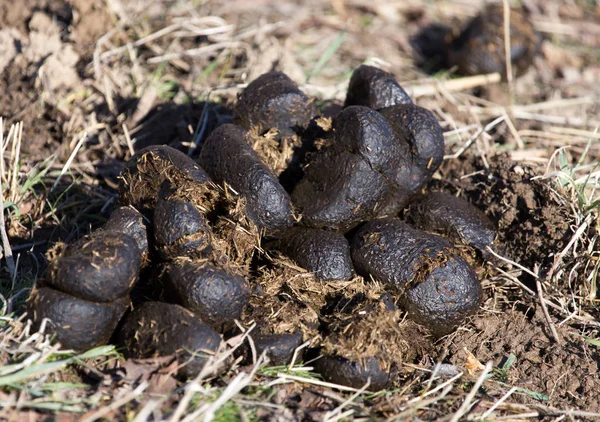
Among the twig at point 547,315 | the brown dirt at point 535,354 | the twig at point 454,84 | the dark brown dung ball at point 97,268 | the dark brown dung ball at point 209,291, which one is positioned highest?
the twig at point 454,84

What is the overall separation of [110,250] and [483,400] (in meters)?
2.30

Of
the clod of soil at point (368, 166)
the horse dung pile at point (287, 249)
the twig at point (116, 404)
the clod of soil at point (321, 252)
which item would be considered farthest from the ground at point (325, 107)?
the clod of soil at point (368, 166)

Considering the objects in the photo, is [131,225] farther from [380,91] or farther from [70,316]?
[380,91]

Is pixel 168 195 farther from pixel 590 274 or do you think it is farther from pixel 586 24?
pixel 586 24

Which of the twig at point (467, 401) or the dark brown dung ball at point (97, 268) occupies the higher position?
the dark brown dung ball at point (97, 268)

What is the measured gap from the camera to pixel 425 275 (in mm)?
3818

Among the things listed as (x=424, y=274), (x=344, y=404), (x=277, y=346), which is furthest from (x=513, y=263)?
(x=277, y=346)

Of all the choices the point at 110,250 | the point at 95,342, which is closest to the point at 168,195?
the point at 110,250

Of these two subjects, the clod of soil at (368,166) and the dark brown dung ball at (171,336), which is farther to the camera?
the clod of soil at (368,166)

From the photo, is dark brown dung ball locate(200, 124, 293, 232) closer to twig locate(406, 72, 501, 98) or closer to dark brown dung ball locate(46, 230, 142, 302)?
dark brown dung ball locate(46, 230, 142, 302)

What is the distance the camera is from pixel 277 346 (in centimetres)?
344

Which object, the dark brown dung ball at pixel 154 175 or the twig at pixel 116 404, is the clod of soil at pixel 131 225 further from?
the twig at pixel 116 404

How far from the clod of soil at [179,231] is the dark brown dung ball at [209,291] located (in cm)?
9

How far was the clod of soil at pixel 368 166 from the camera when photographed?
3.97 m
